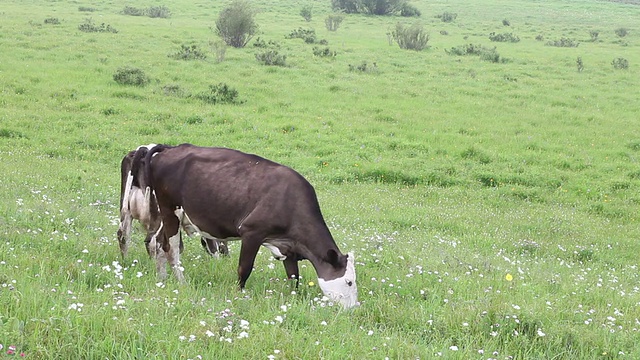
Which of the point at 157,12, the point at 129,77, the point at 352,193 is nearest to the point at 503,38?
the point at 157,12

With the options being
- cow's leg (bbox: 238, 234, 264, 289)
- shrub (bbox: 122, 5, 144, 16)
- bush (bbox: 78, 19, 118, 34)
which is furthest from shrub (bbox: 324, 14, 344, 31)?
cow's leg (bbox: 238, 234, 264, 289)

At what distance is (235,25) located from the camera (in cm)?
3653

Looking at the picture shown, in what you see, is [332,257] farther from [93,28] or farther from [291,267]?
[93,28]

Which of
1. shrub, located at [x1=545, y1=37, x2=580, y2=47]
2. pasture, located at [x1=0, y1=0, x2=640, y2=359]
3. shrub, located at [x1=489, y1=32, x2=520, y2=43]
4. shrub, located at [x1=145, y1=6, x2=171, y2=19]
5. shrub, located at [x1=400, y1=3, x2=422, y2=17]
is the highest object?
shrub, located at [x1=400, y1=3, x2=422, y2=17]

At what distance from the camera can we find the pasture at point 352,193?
5.15 m

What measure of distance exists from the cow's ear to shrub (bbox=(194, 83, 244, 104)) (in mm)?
17285

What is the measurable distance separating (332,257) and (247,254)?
1.00 m

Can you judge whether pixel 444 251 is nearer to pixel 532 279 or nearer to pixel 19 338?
pixel 532 279

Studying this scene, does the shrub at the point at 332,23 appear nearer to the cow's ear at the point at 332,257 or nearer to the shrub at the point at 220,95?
the shrub at the point at 220,95

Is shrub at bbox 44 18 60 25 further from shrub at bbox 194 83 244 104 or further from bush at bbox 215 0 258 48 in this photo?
shrub at bbox 194 83 244 104

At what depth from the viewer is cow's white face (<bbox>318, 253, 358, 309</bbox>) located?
671 centimetres

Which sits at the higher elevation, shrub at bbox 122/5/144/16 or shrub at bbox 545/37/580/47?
shrub at bbox 122/5/144/16

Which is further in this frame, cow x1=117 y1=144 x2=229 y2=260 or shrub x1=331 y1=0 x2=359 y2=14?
→ shrub x1=331 y1=0 x2=359 y2=14

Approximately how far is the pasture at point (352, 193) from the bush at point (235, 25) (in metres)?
0.89
